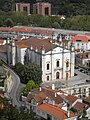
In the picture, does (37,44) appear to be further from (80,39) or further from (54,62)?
(80,39)

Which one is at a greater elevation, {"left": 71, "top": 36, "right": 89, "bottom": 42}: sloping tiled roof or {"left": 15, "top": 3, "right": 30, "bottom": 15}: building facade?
{"left": 71, "top": 36, "right": 89, "bottom": 42}: sloping tiled roof

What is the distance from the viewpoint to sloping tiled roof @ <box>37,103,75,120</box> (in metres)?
24.2

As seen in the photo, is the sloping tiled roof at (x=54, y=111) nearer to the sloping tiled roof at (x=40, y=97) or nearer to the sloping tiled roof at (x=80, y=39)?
the sloping tiled roof at (x=40, y=97)

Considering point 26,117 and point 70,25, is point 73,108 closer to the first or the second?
point 26,117

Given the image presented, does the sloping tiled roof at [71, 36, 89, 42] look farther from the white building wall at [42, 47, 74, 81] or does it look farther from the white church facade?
the white building wall at [42, 47, 74, 81]

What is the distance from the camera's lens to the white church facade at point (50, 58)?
115ft

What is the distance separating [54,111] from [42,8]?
54.5 m

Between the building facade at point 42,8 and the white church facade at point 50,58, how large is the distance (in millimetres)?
41090

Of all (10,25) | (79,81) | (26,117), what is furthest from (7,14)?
(26,117)

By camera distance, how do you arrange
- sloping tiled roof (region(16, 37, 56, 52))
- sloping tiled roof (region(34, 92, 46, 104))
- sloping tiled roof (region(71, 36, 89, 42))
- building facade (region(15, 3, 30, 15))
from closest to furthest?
sloping tiled roof (region(34, 92, 46, 104)), sloping tiled roof (region(16, 37, 56, 52)), sloping tiled roof (region(71, 36, 89, 42)), building facade (region(15, 3, 30, 15))

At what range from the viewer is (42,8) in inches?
3063

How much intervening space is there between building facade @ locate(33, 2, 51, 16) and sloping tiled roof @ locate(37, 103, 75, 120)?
53.0 m

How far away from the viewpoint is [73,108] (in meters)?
26.5

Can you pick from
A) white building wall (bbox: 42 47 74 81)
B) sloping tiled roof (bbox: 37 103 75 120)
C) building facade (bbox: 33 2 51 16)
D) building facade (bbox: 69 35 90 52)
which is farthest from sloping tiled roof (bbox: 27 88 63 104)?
building facade (bbox: 33 2 51 16)
